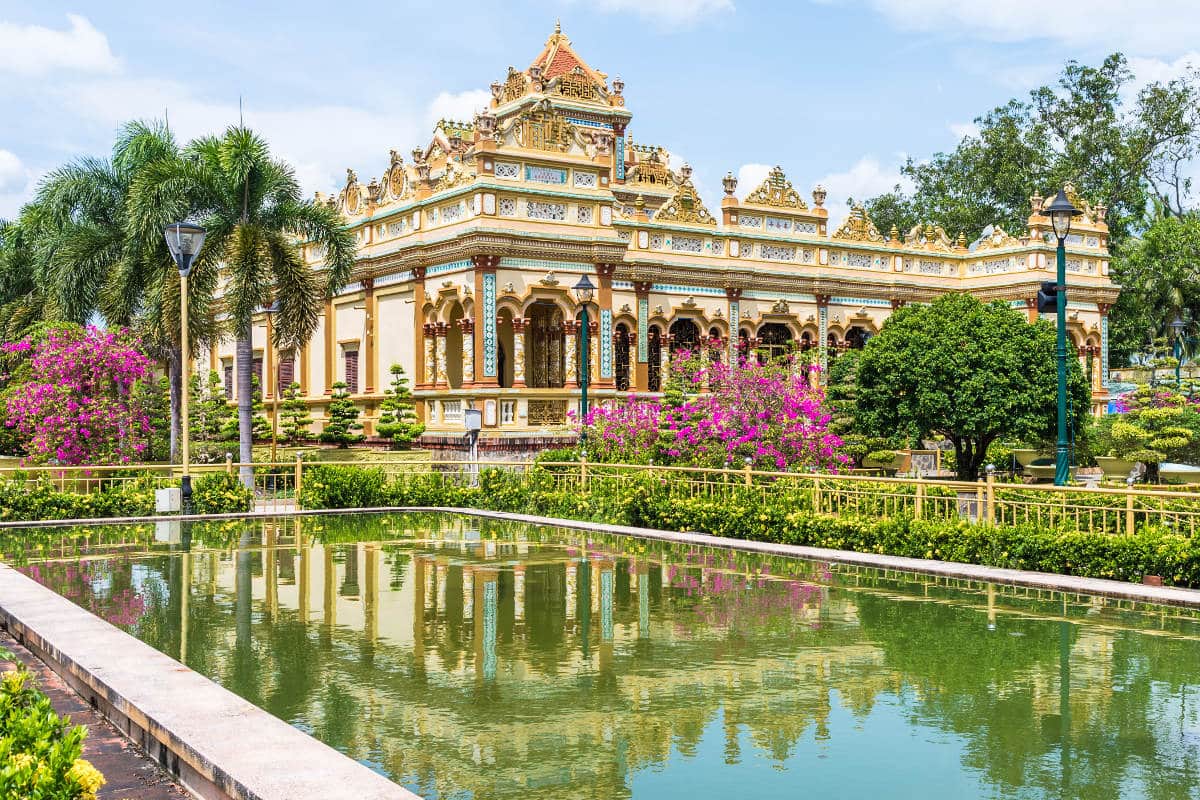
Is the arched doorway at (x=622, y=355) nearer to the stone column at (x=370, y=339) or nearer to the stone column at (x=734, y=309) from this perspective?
the stone column at (x=734, y=309)

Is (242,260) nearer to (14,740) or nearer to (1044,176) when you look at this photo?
(14,740)

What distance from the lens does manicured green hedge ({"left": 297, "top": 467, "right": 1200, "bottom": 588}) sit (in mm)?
13539

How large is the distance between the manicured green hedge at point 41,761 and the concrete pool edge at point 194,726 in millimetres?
884

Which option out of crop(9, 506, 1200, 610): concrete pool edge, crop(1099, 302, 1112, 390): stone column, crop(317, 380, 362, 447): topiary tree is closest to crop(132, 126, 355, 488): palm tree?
crop(9, 506, 1200, 610): concrete pool edge

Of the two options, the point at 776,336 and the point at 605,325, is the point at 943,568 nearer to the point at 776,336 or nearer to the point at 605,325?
the point at 605,325

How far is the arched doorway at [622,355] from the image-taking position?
33219 millimetres

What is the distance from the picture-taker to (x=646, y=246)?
1310 inches

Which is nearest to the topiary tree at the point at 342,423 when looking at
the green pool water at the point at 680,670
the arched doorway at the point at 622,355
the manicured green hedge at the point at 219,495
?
the arched doorway at the point at 622,355

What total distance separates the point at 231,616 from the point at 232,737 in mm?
5243

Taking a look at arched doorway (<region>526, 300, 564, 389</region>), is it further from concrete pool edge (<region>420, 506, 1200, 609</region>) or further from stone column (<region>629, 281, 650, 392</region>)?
concrete pool edge (<region>420, 506, 1200, 609</region>)

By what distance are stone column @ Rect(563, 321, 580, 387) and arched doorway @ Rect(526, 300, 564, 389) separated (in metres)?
1.14

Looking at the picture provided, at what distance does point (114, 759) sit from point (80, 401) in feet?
73.6

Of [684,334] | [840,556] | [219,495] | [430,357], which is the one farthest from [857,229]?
[840,556]

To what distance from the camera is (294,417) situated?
1346 inches
